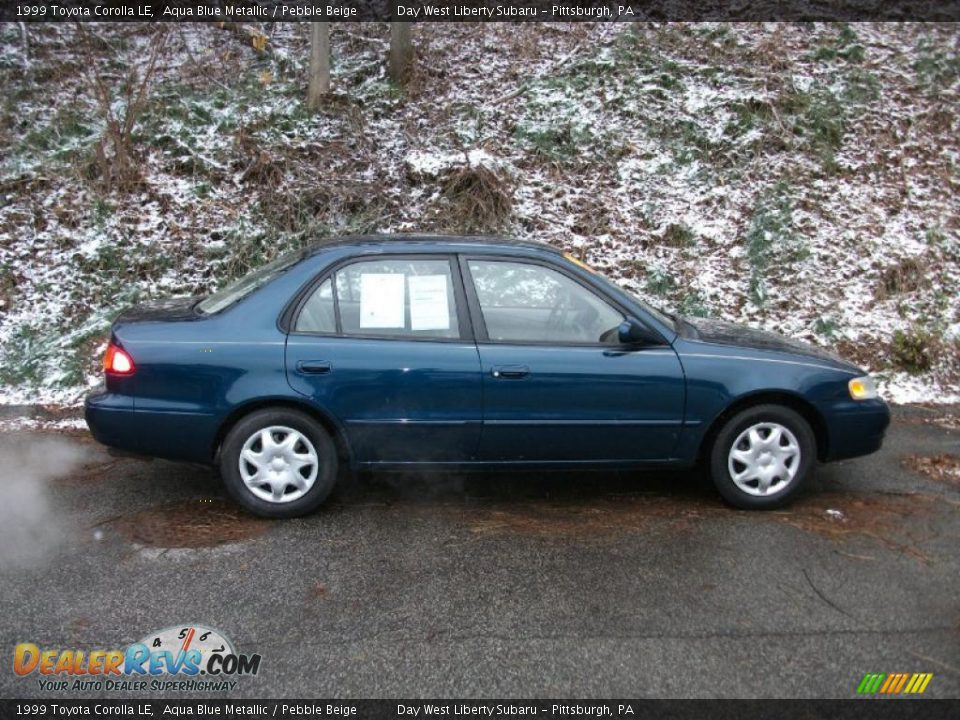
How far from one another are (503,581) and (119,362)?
7.65 ft

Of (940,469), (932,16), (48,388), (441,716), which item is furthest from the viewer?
(932,16)

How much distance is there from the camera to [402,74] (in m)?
10.7

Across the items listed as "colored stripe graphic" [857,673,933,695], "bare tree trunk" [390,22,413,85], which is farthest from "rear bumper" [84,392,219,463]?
"bare tree trunk" [390,22,413,85]

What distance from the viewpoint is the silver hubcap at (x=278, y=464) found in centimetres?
419

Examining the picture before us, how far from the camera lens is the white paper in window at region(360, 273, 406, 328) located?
14.1 feet

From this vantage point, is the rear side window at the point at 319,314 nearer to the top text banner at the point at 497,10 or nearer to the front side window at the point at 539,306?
the front side window at the point at 539,306

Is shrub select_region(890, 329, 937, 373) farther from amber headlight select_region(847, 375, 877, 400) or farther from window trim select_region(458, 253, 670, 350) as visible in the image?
window trim select_region(458, 253, 670, 350)

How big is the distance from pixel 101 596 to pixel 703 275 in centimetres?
658

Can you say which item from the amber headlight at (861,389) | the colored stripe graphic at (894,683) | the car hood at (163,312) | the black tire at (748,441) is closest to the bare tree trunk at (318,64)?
the car hood at (163,312)

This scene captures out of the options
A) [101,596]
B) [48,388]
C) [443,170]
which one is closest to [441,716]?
[101,596]

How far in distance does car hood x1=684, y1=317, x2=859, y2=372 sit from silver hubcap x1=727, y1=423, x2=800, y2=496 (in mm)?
473

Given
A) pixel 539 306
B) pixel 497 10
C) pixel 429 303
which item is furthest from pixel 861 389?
pixel 497 10

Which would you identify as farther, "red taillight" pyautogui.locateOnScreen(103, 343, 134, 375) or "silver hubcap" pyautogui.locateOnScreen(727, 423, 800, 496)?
"silver hubcap" pyautogui.locateOnScreen(727, 423, 800, 496)

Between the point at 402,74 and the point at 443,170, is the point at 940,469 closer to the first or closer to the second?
the point at 443,170
